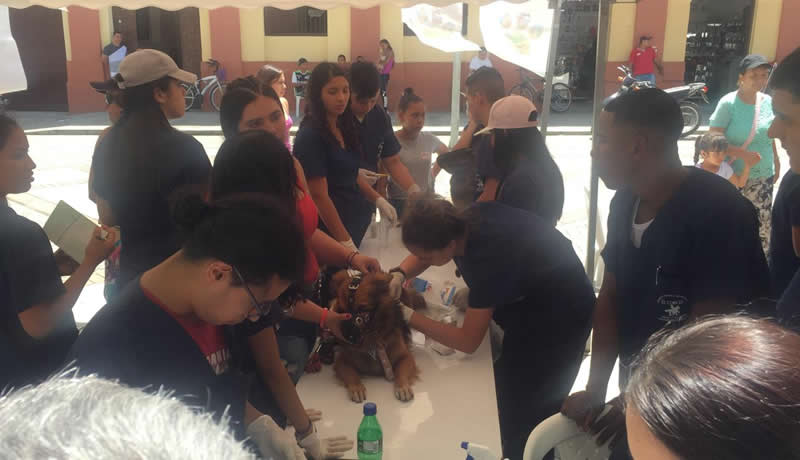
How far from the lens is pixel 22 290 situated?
164 cm

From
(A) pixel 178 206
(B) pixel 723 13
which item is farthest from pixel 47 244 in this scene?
(B) pixel 723 13

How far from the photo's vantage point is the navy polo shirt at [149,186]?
2264 mm

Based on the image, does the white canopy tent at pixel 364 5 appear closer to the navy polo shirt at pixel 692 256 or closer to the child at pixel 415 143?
the child at pixel 415 143

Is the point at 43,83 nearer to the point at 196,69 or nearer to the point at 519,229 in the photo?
the point at 196,69

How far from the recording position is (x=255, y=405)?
5.89 ft

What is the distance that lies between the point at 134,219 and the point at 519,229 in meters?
1.34

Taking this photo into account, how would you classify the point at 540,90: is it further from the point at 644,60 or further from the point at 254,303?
the point at 254,303

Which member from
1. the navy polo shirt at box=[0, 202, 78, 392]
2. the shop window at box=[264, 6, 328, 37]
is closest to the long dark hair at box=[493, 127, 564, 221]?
the navy polo shirt at box=[0, 202, 78, 392]

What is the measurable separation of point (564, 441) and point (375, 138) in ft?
6.92

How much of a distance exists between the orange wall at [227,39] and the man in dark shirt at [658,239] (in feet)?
43.1

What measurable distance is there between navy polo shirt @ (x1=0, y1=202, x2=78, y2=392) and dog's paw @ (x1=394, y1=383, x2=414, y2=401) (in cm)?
96

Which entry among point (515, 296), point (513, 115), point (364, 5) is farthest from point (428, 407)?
point (364, 5)

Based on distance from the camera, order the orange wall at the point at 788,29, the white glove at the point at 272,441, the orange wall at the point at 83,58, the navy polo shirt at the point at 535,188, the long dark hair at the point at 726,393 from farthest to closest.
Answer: the orange wall at the point at 788,29 < the orange wall at the point at 83,58 < the navy polo shirt at the point at 535,188 < the white glove at the point at 272,441 < the long dark hair at the point at 726,393

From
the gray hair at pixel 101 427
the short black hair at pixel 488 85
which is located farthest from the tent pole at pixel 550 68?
the gray hair at pixel 101 427
